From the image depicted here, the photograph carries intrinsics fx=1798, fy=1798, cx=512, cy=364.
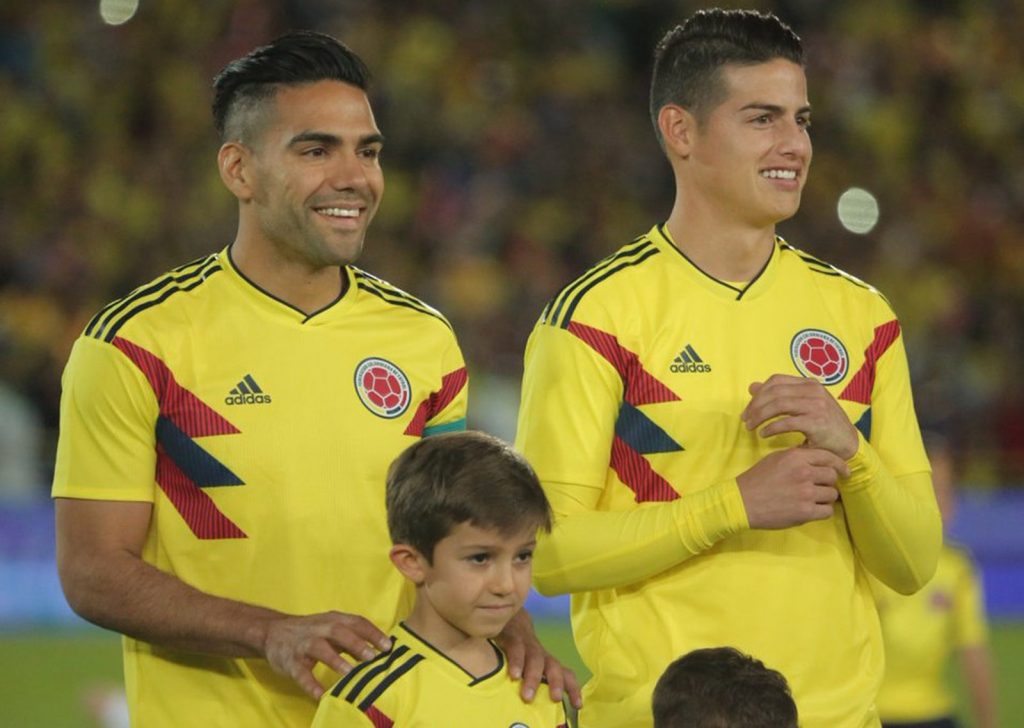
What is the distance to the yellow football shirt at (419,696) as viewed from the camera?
3.30 meters

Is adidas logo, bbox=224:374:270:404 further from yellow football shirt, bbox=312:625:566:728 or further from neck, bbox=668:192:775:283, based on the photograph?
neck, bbox=668:192:775:283

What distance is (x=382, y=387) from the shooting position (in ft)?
12.4

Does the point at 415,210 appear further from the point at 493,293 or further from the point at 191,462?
the point at 191,462

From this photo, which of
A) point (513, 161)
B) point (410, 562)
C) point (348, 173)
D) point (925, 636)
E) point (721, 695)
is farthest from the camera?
point (513, 161)

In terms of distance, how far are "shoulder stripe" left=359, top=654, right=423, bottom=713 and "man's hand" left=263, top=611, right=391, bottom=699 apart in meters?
0.05

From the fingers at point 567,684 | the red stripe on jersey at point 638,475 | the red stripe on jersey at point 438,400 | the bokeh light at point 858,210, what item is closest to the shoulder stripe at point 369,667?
the fingers at point 567,684

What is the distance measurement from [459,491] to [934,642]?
152 inches

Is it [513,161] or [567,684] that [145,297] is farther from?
[513,161]

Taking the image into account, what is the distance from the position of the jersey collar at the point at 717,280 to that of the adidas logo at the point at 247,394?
0.94 meters

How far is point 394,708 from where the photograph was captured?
331cm

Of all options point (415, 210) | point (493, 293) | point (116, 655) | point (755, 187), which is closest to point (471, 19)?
point (415, 210)

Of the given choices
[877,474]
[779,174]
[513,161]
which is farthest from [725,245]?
[513,161]

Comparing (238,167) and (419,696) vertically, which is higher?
(238,167)

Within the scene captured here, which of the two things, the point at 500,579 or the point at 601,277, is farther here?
the point at 601,277
